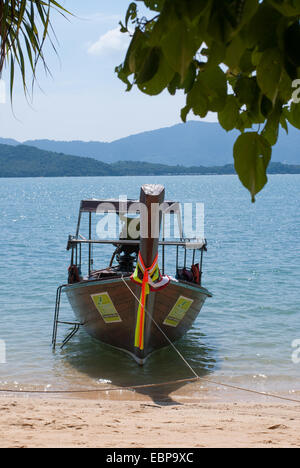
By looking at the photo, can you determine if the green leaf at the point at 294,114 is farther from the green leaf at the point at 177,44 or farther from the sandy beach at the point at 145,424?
the sandy beach at the point at 145,424

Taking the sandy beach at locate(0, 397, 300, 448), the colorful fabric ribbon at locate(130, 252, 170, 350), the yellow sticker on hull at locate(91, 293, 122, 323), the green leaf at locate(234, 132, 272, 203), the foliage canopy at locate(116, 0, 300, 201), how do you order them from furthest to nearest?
the yellow sticker on hull at locate(91, 293, 122, 323) < the colorful fabric ribbon at locate(130, 252, 170, 350) < the sandy beach at locate(0, 397, 300, 448) < the green leaf at locate(234, 132, 272, 203) < the foliage canopy at locate(116, 0, 300, 201)

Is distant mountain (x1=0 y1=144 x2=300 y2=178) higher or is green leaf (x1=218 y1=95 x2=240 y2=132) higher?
distant mountain (x1=0 y1=144 x2=300 y2=178)

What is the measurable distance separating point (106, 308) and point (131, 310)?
1.85 ft

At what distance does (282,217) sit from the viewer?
56.3m

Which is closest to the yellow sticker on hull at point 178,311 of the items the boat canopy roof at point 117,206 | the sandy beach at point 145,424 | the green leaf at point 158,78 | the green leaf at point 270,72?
the boat canopy roof at point 117,206

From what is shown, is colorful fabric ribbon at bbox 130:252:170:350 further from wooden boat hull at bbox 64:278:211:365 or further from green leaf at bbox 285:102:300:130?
green leaf at bbox 285:102:300:130

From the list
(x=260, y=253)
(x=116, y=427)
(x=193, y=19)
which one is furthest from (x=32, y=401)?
(x=260, y=253)

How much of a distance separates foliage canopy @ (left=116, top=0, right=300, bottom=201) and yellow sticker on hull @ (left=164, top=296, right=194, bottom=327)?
9.00 metres

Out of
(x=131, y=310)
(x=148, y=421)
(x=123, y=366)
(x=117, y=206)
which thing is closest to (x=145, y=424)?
(x=148, y=421)

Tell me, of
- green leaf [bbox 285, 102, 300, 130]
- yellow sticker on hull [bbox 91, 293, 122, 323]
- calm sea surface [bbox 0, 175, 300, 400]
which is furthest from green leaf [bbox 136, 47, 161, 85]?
yellow sticker on hull [bbox 91, 293, 122, 323]

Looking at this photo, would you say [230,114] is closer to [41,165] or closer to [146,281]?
[146,281]

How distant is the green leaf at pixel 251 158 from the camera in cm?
127

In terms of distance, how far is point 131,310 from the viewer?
10086 mm

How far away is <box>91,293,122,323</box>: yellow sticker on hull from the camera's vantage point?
10289mm
